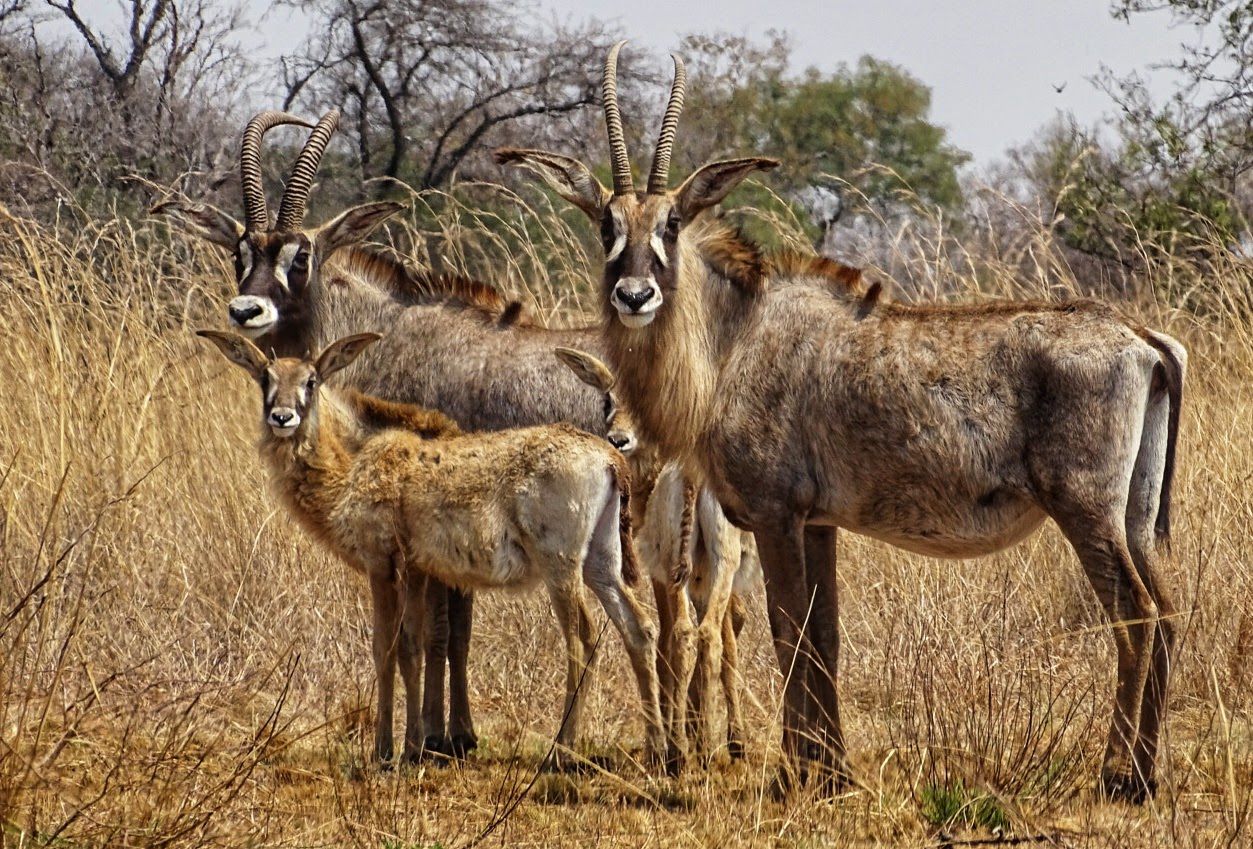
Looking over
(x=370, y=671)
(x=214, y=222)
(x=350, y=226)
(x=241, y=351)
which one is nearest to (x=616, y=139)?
(x=241, y=351)

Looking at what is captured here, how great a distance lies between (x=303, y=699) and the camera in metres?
7.39

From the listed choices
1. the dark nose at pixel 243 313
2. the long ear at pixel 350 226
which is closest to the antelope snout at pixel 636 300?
the dark nose at pixel 243 313

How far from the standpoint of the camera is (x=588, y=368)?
738 centimetres

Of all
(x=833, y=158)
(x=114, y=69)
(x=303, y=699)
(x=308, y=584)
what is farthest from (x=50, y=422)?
(x=833, y=158)

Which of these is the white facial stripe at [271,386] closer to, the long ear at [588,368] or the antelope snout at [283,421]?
the antelope snout at [283,421]

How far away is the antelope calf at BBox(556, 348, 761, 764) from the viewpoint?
22.1 ft

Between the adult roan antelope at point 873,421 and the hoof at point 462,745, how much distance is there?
1515 mm

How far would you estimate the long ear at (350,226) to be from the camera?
26.7 ft

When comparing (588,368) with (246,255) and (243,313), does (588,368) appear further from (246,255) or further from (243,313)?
(246,255)

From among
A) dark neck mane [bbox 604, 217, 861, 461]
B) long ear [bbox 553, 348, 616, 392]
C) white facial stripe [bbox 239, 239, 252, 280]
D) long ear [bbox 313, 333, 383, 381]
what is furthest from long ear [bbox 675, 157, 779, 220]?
white facial stripe [bbox 239, 239, 252, 280]

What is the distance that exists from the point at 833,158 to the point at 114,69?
14914 mm

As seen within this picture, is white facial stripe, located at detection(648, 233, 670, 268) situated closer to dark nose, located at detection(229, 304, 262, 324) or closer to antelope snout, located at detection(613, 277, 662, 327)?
antelope snout, located at detection(613, 277, 662, 327)

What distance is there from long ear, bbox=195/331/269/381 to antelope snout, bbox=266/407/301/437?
33 centimetres

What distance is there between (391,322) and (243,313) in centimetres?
81
